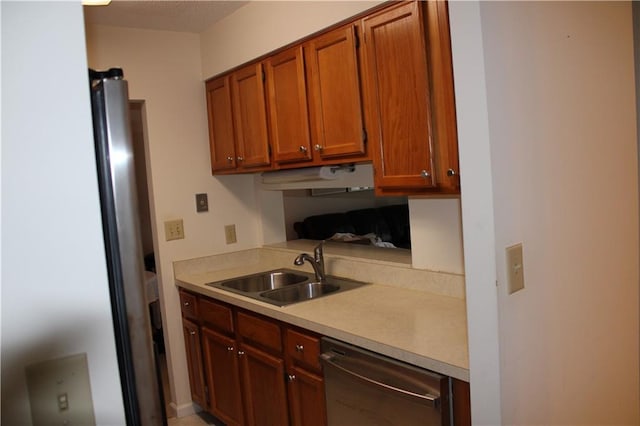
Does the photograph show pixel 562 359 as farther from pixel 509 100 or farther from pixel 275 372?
pixel 275 372

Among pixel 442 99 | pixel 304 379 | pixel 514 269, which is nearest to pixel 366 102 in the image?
pixel 442 99

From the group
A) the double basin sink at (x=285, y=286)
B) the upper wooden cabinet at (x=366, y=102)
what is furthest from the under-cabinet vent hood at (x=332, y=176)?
the double basin sink at (x=285, y=286)

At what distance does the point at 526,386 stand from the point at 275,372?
125 centimetres

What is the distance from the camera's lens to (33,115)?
722 mm

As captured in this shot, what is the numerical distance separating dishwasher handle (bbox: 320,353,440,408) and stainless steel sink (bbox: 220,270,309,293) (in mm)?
1023

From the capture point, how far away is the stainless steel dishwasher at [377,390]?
1.54 metres

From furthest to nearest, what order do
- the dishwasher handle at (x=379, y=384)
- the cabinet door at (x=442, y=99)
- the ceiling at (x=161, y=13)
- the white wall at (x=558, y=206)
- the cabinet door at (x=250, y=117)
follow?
the cabinet door at (x=250, y=117) → the ceiling at (x=161, y=13) → the cabinet door at (x=442, y=99) → the dishwasher handle at (x=379, y=384) → the white wall at (x=558, y=206)

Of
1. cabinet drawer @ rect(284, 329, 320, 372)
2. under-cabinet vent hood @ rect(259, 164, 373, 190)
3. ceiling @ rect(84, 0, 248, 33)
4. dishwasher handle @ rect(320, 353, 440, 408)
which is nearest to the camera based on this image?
dishwasher handle @ rect(320, 353, 440, 408)

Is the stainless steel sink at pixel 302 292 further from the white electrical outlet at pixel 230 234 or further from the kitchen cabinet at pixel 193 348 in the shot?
the white electrical outlet at pixel 230 234

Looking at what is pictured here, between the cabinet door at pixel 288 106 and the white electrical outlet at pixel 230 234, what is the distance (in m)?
0.79

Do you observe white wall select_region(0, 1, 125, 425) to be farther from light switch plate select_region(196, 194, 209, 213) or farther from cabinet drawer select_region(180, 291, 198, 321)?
light switch plate select_region(196, 194, 209, 213)

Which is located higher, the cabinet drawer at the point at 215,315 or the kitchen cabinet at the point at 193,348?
the cabinet drawer at the point at 215,315

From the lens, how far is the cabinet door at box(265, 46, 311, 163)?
2461 mm

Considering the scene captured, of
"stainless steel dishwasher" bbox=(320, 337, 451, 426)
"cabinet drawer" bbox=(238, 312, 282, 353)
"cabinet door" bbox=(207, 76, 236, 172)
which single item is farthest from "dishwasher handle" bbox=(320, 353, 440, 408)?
"cabinet door" bbox=(207, 76, 236, 172)
